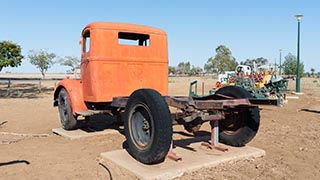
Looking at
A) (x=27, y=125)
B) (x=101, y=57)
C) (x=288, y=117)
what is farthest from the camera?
(x=288, y=117)

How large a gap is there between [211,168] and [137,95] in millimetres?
1568

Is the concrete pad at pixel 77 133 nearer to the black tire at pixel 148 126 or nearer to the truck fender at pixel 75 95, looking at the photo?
the truck fender at pixel 75 95

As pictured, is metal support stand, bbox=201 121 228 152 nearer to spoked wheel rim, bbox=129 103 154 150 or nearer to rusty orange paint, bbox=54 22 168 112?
spoked wheel rim, bbox=129 103 154 150

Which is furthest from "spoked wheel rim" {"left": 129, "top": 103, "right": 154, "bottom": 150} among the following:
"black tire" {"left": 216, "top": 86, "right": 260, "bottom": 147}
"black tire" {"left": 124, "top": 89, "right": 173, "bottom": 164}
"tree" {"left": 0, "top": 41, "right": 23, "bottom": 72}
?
"tree" {"left": 0, "top": 41, "right": 23, "bottom": 72}

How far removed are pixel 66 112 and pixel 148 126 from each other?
11.6 ft

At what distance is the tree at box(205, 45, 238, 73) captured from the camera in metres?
66.6

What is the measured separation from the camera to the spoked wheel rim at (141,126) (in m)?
4.72

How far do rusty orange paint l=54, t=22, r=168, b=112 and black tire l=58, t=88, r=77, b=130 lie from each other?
0.88 ft

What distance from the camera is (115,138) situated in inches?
283

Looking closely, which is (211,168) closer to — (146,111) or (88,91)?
(146,111)

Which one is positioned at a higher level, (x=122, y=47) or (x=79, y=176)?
(x=122, y=47)

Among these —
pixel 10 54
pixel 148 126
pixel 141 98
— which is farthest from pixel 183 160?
pixel 10 54

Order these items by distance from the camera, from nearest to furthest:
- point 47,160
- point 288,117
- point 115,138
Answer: point 47,160 → point 115,138 → point 288,117

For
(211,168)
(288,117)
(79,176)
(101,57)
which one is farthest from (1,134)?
(288,117)
